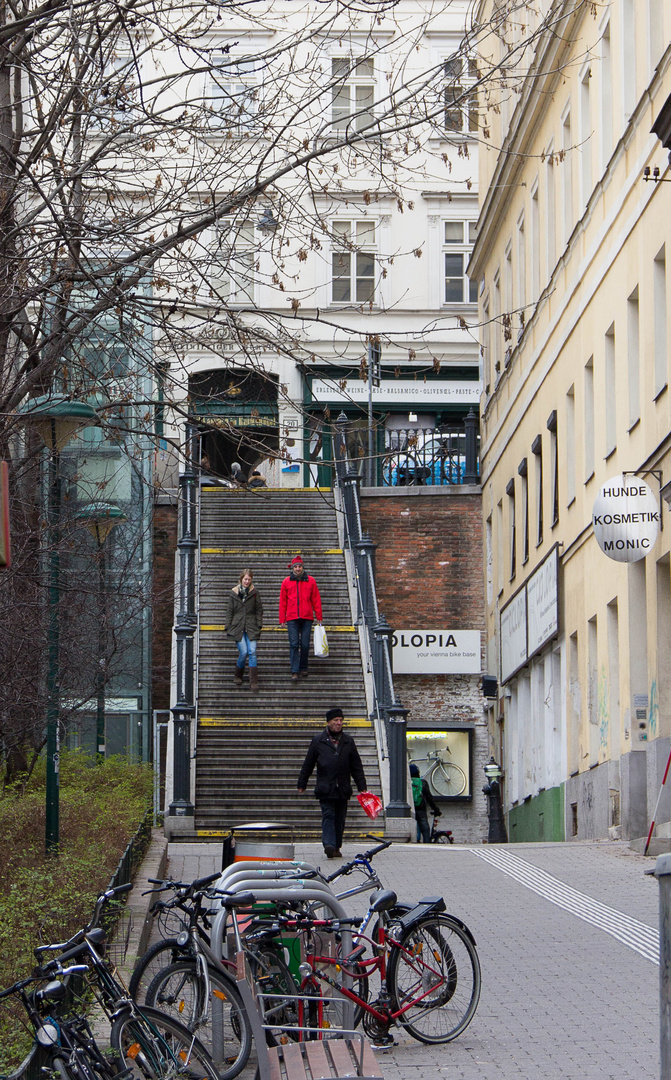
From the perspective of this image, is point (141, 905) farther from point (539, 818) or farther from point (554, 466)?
point (554, 466)

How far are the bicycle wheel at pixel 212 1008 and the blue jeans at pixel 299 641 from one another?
1804cm

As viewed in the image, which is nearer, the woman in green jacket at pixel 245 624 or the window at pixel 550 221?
the woman in green jacket at pixel 245 624

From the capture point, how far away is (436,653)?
113 ft

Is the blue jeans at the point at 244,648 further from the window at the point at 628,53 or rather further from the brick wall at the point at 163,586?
the window at the point at 628,53

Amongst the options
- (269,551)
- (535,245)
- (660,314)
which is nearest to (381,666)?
(660,314)

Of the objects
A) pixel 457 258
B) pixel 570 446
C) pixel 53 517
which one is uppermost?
pixel 457 258

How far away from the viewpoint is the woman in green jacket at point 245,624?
25.6 m

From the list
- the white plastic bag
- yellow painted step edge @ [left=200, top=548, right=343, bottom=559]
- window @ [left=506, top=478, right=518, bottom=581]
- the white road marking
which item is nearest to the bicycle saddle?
the white road marking

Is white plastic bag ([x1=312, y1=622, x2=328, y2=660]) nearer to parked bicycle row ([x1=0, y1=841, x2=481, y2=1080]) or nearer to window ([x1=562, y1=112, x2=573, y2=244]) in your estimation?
window ([x1=562, y1=112, x2=573, y2=244])

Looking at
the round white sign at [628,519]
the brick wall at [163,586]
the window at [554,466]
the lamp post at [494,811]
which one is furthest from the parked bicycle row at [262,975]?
the brick wall at [163,586]

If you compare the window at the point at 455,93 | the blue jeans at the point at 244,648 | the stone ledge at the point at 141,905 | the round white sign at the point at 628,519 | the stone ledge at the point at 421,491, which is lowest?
the stone ledge at the point at 141,905

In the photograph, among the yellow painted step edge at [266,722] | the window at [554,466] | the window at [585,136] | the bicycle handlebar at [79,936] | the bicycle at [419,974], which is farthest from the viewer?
the window at [554,466]

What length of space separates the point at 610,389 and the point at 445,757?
1381 cm

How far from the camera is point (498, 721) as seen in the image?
33281 millimetres
